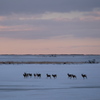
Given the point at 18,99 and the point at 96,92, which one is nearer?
the point at 18,99

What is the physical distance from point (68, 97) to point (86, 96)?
2.63ft

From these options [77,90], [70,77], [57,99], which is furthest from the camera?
[70,77]

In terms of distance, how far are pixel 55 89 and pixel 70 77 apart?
7.31 m

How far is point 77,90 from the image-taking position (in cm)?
1791

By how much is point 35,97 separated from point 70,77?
10.3 meters

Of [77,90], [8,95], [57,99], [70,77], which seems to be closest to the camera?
[57,99]

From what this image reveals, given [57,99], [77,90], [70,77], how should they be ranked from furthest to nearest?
[70,77], [77,90], [57,99]

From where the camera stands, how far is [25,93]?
17031 mm

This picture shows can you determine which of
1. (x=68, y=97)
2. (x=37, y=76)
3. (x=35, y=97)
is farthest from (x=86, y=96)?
(x=37, y=76)

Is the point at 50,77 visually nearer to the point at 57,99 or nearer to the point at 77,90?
the point at 77,90

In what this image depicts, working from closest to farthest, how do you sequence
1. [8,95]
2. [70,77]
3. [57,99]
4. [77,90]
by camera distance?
[57,99], [8,95], [77,90], [70,77]

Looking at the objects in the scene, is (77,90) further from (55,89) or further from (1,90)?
(1,90)

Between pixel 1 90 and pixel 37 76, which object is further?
pixel 37 76

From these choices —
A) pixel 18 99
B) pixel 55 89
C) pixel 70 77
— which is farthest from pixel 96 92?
pixel 70 77
